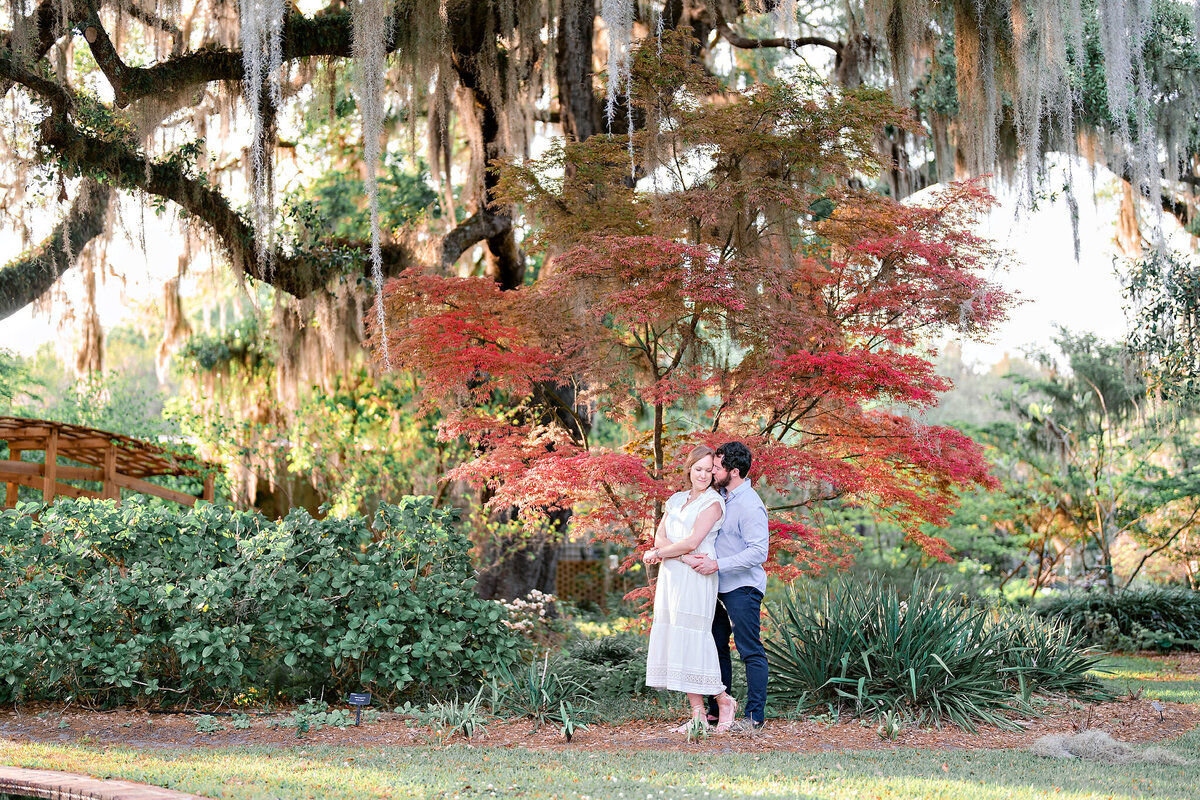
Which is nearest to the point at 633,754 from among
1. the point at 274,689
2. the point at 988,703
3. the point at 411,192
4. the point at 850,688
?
the point at 850,688

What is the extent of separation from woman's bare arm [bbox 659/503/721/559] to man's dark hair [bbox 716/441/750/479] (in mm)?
227

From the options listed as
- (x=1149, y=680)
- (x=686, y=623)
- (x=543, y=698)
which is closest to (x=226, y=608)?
(x=543, y=698)

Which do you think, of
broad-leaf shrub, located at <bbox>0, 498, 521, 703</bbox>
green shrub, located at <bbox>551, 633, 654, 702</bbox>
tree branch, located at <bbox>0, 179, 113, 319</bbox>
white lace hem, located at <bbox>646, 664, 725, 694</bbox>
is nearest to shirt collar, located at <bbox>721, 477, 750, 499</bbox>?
white lace hem, located at <bbox>646, 664, 725, 694</bbox>

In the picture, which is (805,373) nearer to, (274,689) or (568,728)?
(568,728)

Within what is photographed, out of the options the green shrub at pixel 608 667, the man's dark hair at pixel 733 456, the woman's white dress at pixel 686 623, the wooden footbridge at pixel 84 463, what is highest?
the wooden footbridge at pixel 84 463

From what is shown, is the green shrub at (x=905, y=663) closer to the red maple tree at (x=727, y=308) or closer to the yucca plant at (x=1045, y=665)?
the yucca plant at (x=1045, y=665)

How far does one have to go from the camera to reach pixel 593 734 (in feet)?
15.4

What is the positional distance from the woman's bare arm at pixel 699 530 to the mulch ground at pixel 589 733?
32.6 inches

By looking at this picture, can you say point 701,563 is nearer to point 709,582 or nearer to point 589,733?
point 709,582

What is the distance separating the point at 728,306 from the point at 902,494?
1.52 meters

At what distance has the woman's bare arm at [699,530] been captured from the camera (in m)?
4.43

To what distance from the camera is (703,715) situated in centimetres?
452

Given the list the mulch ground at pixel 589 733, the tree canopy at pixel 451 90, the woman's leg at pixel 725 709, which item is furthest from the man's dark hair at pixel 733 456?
the tree canopy at pixel 451 90

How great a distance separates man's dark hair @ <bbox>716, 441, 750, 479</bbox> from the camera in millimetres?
4605
